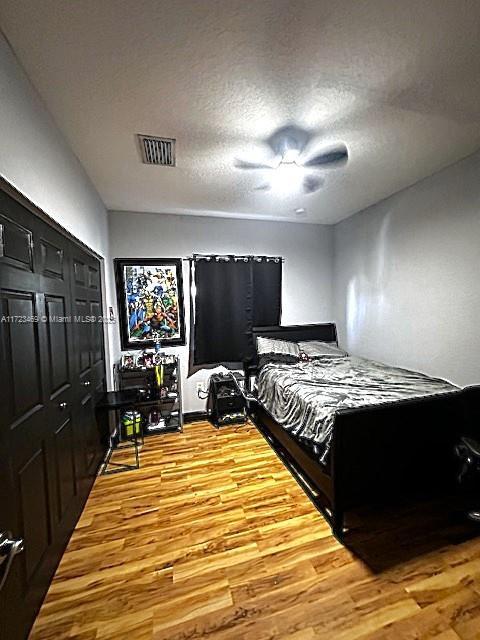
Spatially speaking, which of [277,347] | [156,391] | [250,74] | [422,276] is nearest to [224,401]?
[156,391]

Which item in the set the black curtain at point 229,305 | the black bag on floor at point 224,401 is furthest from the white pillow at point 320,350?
the black bag on floor at point 224,401

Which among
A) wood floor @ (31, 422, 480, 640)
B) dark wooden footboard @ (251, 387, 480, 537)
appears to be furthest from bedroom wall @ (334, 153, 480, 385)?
wood floor @ (31, 422, 480, 640)

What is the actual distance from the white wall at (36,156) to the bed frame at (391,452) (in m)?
2.16

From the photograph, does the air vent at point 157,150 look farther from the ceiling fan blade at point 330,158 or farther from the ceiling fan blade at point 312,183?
the ceiling fan blade at point 312,183

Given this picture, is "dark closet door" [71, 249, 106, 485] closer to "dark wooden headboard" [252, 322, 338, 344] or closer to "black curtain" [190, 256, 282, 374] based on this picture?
"black curtain" [190, 256, 282, 374]

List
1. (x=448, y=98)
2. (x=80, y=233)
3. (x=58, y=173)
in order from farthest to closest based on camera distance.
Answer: (x=80, y=233), (x=58, y=173), (x=448, y=98)

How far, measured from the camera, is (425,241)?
2738mm

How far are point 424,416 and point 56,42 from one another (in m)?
2.89

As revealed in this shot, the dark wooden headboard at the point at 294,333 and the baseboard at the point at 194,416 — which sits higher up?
the dark wooden headboard at the point at 294,333

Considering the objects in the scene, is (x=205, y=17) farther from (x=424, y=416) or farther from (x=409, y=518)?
(x=409, y=518)

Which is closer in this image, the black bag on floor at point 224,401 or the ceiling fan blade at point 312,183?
the ceiling fan blade at point 312,183

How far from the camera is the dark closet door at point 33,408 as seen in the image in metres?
1.14

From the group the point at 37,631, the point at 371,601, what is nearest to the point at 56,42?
the point at 37,631

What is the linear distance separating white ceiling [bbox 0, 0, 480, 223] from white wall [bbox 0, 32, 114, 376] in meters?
0.09
